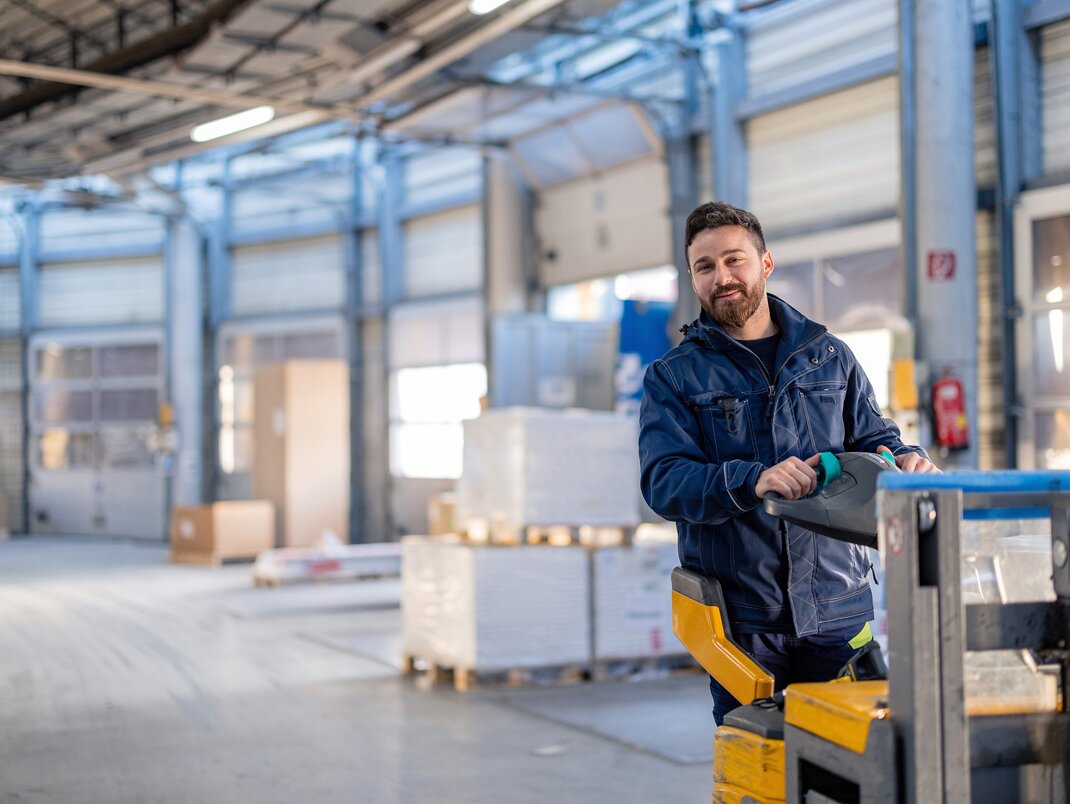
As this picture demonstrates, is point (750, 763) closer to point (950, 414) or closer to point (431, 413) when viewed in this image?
point (950, 414)

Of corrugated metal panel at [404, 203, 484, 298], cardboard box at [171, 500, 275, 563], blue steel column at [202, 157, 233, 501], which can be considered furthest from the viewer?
blue steel column at [202, 157, 233, 501]

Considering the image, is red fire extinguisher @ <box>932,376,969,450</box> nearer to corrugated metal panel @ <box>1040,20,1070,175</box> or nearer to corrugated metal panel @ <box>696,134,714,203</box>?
corrugated metal panel @ <box>1040,20,1070,175</box>

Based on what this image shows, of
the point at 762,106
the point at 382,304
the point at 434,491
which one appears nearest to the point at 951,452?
the point at 762,106

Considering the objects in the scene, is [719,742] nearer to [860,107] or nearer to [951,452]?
[951,452]

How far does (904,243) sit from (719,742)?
6049 mm

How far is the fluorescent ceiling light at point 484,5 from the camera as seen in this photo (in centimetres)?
823

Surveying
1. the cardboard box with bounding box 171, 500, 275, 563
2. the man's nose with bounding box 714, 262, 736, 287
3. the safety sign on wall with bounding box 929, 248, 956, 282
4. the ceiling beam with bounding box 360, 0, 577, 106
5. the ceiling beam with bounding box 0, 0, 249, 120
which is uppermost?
A: the ceiling beam with bounding box 0, 0, 249, 120

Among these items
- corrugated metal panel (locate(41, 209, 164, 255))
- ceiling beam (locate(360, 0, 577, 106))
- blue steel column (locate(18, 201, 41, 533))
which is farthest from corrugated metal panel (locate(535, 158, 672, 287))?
blue steel column (locate(18, 201, 41, 533))

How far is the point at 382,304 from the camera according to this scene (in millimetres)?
16078

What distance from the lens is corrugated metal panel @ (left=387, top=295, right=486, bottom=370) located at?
14688 millimetres

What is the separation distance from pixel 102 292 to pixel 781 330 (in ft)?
59.5

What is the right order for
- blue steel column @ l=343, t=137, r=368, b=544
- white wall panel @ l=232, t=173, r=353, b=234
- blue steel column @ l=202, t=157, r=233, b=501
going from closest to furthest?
blue steel column @ l=343, t=137, r=368, b=544
white wall panel @ l=232, t=173, r=353, b=234
blue steel column @ l=202, t=157, r=233, b=501

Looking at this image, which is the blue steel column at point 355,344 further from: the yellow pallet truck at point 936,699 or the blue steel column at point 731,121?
the yellow pallet truck at point 936,699

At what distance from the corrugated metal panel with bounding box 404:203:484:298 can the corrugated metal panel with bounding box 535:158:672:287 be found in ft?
5.99
